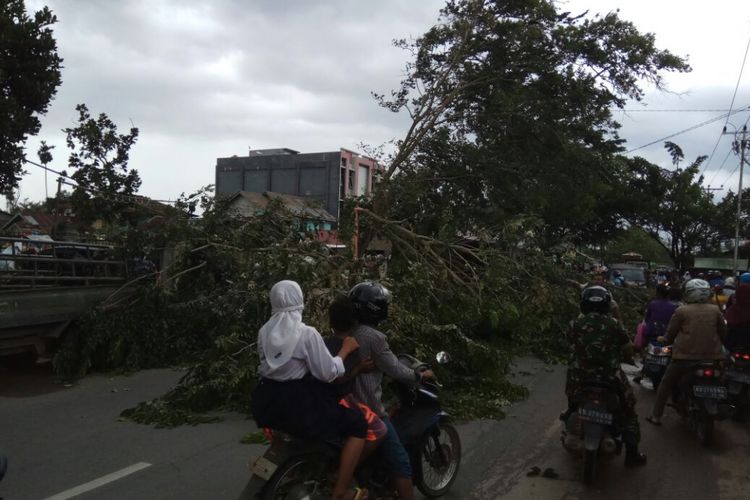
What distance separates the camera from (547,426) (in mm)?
6156

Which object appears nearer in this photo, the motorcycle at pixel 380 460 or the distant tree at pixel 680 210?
the motorcycle at pixel 380 460

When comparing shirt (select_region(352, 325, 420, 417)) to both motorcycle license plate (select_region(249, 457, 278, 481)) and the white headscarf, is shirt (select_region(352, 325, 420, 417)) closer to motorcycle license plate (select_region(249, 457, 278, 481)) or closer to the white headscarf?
the white headscarf

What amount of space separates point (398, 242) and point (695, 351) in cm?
674

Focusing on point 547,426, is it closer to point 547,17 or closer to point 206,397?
point 206,397

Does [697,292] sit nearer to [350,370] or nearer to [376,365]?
[376,365]

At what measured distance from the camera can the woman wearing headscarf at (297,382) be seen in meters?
3.05

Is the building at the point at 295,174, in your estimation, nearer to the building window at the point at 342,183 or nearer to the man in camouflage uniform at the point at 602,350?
the building window at the point at 342,183

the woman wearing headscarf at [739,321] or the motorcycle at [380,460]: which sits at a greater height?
the woman wearing headscarf at [739,321]

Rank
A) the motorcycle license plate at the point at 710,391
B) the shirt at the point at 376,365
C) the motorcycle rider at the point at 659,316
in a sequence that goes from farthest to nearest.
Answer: the motorcycle rider at the point at 659,316, the motorcycle license plate at the point at 710,391, the shirt at the point at 376,365

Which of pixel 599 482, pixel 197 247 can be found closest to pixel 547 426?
pixel 599 482

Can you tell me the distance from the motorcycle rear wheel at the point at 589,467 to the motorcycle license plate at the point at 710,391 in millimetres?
1613

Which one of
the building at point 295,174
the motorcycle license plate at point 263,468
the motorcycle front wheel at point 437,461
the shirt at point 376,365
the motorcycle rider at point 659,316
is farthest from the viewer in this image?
the building at point 295,174

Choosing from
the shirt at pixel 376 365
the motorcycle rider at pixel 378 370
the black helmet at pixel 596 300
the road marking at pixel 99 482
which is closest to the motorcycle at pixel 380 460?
the motorcycle rider at pixel 378 370

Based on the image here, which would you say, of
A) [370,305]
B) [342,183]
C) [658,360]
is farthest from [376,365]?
[342,183]
